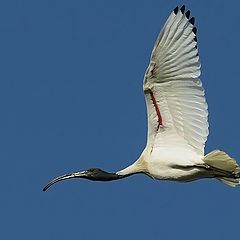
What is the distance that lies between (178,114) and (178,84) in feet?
1.55

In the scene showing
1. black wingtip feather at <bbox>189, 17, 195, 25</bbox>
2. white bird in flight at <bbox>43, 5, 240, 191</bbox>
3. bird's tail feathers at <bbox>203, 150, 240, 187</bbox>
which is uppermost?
black wingtip feather at <bbox>189, 17, 195, 25</bbox>

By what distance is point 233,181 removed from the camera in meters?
13.5

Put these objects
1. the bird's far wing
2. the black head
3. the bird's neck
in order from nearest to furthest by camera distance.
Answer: the bird's far wing
the bird's neck
the black head

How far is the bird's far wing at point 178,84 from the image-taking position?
42.3ft

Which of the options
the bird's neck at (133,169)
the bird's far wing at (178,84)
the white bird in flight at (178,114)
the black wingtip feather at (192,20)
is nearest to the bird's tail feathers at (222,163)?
the white bird in flight at (178,114)

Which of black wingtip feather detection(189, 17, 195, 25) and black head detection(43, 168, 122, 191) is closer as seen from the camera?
black wingtip feather detection(189, 17, 195, 25)

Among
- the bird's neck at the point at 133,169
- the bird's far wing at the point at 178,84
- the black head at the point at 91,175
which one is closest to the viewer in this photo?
the bird's far wing at the point at 178,84

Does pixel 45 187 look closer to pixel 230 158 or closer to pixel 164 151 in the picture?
pixel 164 151

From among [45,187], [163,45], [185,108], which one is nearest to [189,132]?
[185,108]

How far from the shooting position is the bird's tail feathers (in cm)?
1298

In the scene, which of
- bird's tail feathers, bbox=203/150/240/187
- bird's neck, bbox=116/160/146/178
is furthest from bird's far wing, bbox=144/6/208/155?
bird's neck, bbox=116/160/146/178

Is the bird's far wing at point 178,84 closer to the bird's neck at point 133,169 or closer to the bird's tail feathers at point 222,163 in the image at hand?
the bird's tail feathers at point 222,163

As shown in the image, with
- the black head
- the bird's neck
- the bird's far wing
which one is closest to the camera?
the bird's far wing

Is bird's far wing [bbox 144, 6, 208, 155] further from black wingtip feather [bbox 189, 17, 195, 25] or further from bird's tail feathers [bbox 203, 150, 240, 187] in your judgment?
bird's tail feathers [bbox 203, 150, 240, 187]
